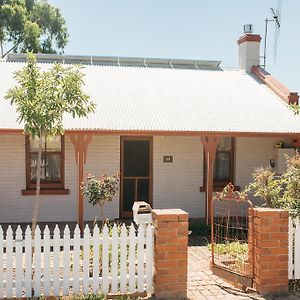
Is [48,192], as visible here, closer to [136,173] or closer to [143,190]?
[136,173]

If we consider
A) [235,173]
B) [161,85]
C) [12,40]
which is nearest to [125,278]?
[235,173]

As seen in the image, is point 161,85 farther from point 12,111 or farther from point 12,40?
point 12,40

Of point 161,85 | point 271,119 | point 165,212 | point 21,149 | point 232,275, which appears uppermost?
point 161,85

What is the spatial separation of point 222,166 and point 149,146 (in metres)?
2.46

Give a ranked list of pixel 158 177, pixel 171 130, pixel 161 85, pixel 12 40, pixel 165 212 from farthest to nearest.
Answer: pixel 12 40
pixel 161 85
pixel 158 177
pixel 171 130
pixel 165 212

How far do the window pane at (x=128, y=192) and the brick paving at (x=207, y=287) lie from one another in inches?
176

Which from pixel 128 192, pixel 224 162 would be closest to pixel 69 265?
pixel 128 192

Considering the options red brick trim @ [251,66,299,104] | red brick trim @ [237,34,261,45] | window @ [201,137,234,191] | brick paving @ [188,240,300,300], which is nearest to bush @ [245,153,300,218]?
brick paving @ [188,240,300,300]

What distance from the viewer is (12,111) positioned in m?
10.6

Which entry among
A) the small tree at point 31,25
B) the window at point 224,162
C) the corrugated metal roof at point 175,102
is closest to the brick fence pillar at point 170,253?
the corrugated metal roof at point 175,102

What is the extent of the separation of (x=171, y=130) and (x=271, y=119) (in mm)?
3400

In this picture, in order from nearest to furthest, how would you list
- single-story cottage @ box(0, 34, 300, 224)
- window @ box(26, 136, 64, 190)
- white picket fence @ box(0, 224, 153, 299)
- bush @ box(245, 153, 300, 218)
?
white picket fence @ box(0, 224, 153, 299), bush @ box(245, 153, 300, 218), single-story cottage @ box(0, 34, 300, 224), window @ box(26, 136, 64, 190)

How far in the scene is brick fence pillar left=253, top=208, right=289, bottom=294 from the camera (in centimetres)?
569

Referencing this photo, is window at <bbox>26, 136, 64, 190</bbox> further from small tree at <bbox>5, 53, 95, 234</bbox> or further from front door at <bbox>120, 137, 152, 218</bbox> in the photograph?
small tree at <bbox>5, 53, 95, 234</bbox>
